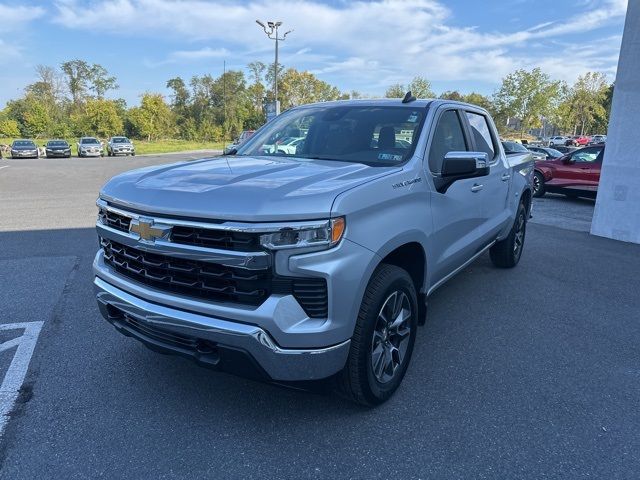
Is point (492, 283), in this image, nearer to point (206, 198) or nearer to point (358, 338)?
point (358, 338)

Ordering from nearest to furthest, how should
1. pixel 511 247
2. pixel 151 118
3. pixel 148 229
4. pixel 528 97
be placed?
pixel 148 229 → pixel 511 247 → pixel 528 97 → pixel 151 118

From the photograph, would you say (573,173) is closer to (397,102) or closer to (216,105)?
(397,102)

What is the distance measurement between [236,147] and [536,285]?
3.71 metres

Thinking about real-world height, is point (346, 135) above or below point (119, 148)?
above

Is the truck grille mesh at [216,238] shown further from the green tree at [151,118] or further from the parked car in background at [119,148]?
the green tree at [151,118]

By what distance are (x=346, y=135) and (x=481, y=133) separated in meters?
1.77

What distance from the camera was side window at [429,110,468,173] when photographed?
3.42 m

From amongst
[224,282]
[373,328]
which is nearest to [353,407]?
[373,328]

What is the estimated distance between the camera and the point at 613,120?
818cm

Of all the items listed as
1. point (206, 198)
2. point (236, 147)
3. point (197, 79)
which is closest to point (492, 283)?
point (236, 147)

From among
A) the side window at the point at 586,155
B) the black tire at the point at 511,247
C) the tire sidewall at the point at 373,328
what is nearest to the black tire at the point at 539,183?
the side window at the point at 586,155

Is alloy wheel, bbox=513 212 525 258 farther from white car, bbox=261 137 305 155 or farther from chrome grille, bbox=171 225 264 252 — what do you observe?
chrome grille, bbox=171 225 264 252

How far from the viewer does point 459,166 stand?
3.11m

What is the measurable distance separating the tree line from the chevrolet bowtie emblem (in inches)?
2445
